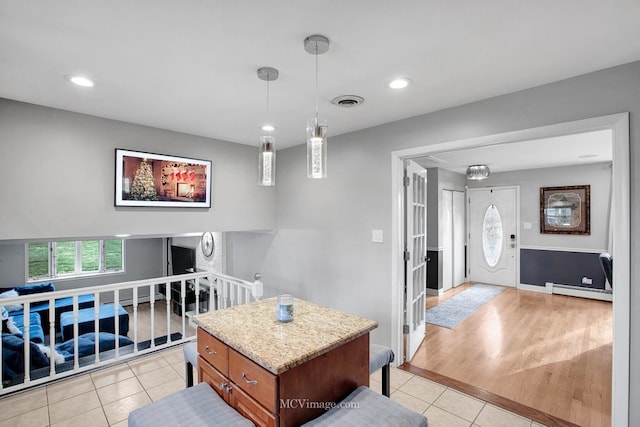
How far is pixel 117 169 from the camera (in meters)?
2.94

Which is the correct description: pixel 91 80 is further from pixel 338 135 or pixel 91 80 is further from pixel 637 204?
pixel 637 204

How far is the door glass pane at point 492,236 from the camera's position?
642cm

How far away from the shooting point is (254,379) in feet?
4.63

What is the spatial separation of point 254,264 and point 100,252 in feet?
14.5

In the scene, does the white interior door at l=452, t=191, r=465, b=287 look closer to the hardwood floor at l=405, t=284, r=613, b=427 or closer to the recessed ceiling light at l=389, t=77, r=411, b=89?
the hardwood floor at l=405, t=284, r=613, b=427

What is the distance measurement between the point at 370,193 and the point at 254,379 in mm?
2141

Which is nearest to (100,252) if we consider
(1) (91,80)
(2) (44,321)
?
(2) (44,321)

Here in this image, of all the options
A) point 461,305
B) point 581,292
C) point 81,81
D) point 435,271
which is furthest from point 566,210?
point 81,81

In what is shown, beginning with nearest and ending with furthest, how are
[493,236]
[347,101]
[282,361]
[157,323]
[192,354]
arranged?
[282,361]
[192,354]
[347,101]
[157,323]
[493,236]

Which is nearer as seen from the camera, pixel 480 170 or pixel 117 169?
pixel 117 169

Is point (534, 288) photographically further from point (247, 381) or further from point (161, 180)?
point (161, 180)

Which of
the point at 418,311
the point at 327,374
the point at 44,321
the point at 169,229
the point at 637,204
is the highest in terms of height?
the point at 637,204

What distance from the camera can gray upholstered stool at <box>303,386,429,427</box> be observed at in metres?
1.31

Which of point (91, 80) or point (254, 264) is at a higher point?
point (91, 80)
